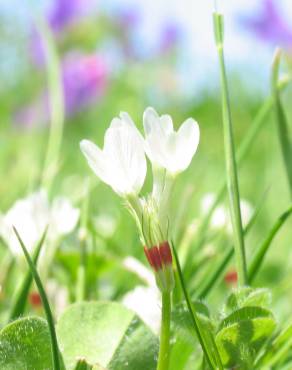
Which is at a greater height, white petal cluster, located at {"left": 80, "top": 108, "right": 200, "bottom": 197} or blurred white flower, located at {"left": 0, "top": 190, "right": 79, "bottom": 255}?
white petal cluster, located at {"left": 80, "top": 108, "right": 200, "bottom": 197}

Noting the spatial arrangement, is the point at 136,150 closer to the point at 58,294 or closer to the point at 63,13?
the point at 58,294

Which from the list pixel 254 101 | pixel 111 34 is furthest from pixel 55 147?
pixel 111 34

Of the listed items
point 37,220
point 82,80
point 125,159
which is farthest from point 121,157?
point 82,80

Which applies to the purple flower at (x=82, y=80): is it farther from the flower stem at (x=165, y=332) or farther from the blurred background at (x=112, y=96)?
the flower stem at (x=165, y=332)

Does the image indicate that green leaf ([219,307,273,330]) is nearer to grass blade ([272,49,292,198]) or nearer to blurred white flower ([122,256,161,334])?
blurred white flower ([122,256,161,334])

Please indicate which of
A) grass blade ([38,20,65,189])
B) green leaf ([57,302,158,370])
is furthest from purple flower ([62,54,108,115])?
green leaf ([57,302,158,370])

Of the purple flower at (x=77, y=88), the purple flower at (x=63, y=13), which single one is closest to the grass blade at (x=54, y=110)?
the purple flower at (x=77, y=88)

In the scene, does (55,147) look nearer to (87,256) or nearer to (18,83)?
(87,256)
